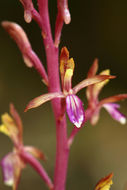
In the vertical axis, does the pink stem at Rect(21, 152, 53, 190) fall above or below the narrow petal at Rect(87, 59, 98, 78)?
below

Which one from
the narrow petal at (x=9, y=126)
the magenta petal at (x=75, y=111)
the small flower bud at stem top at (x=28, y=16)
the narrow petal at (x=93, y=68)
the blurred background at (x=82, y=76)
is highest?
the blurred background at (x=82, y=76)

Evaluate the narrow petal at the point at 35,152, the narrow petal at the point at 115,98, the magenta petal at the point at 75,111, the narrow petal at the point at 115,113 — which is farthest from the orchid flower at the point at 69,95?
the narrow petal at the point at 35,152

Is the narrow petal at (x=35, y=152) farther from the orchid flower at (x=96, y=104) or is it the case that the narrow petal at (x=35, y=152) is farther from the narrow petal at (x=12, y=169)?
the orchid flower at (x=96, y=104)

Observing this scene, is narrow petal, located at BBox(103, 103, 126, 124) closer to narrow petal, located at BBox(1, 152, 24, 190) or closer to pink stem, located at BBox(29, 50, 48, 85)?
pink stem, located at BBox(29, 50, 48, 85)

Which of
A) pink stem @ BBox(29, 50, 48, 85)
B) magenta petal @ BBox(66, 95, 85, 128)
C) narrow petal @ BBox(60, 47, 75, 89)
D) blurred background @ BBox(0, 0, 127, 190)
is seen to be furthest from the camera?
blurred background @ BBox(0, 0, 127, 190)

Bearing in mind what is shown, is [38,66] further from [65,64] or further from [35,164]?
[35,164]

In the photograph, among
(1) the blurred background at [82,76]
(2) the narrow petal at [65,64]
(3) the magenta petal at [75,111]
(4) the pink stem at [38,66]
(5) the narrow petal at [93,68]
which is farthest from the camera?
(1) the blurred background at [82,76]

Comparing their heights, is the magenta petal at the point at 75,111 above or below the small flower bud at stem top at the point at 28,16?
below

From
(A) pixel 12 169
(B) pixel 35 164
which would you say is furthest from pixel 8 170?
(B) pixel 35 164

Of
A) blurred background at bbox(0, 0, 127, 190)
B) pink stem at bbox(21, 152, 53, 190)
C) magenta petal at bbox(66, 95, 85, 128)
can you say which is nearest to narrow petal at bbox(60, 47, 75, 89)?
magenta petal at bbox(66, 95, 85, 128)
